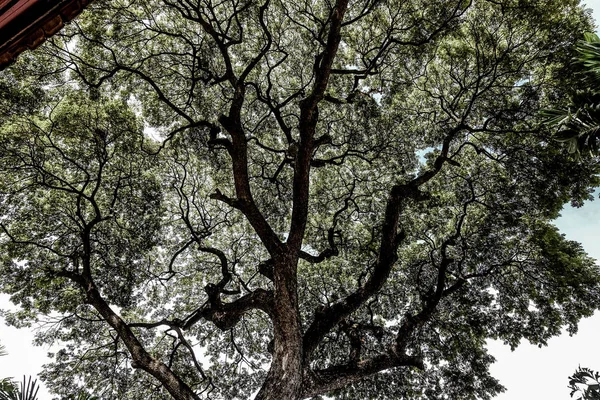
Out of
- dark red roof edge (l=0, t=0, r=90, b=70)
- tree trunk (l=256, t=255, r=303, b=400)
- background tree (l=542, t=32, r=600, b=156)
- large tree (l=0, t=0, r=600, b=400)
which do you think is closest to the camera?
dark red roof edge (l=0, t=0, r=90, b=70)

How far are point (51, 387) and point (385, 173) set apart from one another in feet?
37.1

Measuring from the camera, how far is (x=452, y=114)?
8891mm

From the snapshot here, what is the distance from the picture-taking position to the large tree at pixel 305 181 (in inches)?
290

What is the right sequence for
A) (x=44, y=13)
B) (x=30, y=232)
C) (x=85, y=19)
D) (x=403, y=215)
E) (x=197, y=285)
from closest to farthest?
1. (x=44, y=13)
2. (x=85, y=19)
3. (x=30, y=232)
4. (x=403, y=215)
5. (x=197, y=285)

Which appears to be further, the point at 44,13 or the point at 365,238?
the point at 365,238

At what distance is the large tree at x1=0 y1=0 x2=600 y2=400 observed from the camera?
290 inches

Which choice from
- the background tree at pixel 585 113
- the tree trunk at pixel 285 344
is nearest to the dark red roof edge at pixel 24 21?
the tree trunk at pixel 285 344

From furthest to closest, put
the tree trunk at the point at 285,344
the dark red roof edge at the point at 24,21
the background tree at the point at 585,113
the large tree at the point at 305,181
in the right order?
the large tree at the point at 305,181 → the tree trunk at the point at 285,344 → the background tree at the point at 585,113 → the dark red roof edge at the point at 24,21

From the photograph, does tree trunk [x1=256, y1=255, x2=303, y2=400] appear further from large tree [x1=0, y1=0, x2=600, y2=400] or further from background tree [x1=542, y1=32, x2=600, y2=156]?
background tree [x1=542, y1=32, x2=600, y2=156]

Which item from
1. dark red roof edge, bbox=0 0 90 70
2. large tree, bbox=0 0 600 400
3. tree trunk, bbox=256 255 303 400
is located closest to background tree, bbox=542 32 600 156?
large tree, bbox=0 0 600 400

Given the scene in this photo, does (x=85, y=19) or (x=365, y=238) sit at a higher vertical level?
(x=85, y=19)

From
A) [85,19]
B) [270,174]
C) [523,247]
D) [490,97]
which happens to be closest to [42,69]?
[85,19]

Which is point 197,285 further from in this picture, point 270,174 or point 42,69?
point 42,69

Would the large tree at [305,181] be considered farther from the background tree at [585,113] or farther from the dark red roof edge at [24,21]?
the dark red roof edge at [24,21]
